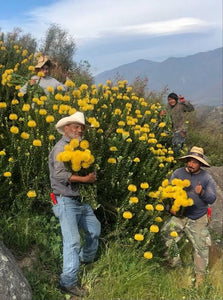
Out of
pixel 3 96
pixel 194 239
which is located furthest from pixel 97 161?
pixel 3 96

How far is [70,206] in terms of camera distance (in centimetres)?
332

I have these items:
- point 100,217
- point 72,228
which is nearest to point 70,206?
point 72,228

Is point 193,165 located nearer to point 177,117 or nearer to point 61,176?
point 61,176

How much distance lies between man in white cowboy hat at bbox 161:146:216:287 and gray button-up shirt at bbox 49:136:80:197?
1348 millimetres

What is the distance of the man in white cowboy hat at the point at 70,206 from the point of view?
322cm

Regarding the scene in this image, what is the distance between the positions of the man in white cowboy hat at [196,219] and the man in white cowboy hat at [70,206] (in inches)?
43.3

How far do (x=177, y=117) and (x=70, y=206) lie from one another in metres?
4.45

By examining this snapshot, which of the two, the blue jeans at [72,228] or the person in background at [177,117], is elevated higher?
the person in background at [177,117]

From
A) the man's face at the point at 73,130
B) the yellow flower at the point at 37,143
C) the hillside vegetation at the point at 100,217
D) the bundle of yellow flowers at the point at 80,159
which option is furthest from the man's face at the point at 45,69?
the bundle of yellow flowers at the point at 80,159

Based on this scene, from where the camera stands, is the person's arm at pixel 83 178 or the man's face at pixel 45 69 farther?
the man's face at pixel 45 69

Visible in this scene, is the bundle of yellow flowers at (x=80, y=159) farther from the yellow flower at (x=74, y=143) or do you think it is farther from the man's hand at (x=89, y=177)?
the man's hand at (x=89, y=177)

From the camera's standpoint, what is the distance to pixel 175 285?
3832 millimetres

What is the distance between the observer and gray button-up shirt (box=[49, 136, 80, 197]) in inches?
126

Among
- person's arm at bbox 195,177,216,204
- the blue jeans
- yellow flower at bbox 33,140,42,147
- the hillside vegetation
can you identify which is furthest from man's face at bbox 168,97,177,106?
the blue jeans
